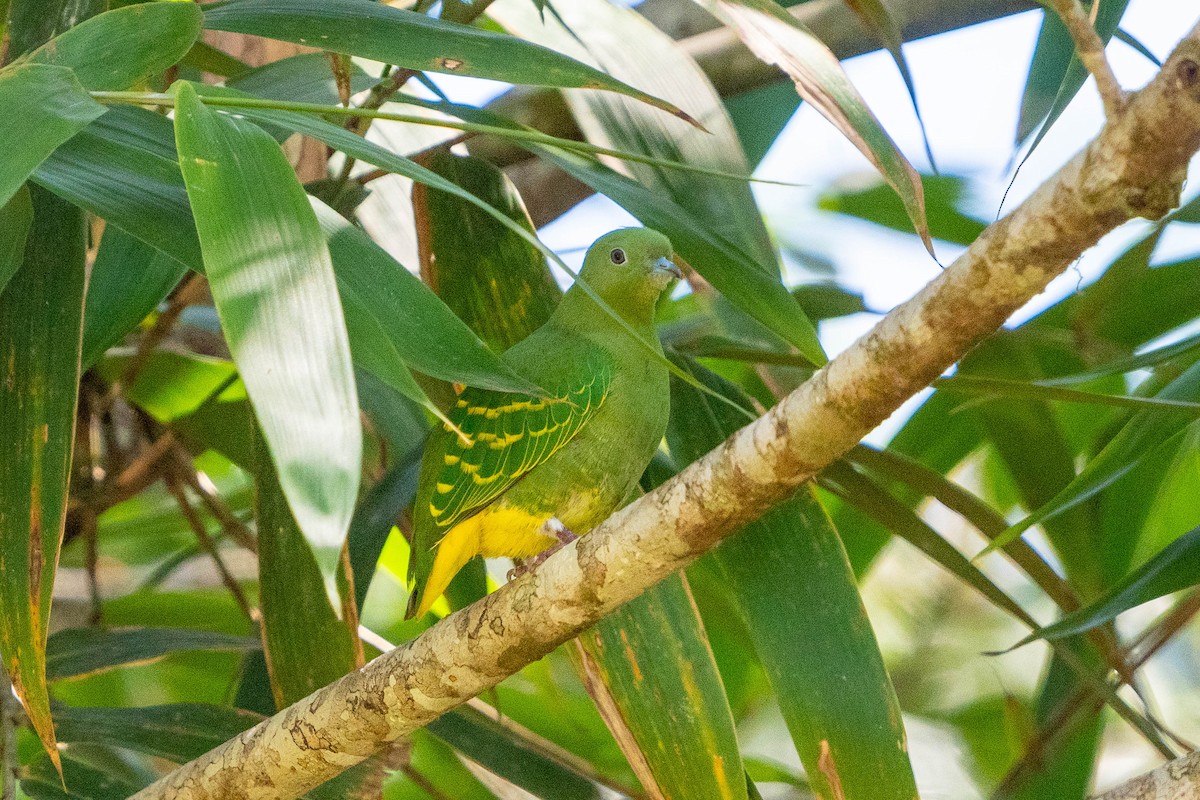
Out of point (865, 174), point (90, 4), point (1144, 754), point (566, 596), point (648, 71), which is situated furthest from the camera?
point (1144, 754)

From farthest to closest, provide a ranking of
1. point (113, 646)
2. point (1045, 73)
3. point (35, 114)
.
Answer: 1. point (113, 646)
2. point (1045, 73)
3. point (35, 114)

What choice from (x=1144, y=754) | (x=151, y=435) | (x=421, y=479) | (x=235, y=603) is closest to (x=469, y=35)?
(x=421, y=479)

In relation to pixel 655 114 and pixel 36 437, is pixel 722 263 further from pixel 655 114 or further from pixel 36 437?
pixel 36 437

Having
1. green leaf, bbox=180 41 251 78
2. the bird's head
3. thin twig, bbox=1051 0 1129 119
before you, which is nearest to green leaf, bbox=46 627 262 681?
the bird's head

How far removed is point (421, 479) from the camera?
176 centimetres

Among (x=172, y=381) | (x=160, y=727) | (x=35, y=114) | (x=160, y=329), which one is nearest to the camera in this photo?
(x=35, y=114)

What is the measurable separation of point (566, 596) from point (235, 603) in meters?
1.69

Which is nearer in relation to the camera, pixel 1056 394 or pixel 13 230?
pixel 13 230

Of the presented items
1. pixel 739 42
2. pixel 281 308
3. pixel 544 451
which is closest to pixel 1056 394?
pixel 544 451

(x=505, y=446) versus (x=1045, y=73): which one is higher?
(x=1045, y=73)

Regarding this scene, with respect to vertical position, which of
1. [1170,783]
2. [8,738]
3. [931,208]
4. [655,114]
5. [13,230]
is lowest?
[1170,783]

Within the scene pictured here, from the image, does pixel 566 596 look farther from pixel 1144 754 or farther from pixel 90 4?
pixel 1144 754

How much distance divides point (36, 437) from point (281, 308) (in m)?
0.61

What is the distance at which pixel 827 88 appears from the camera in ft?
3.92
